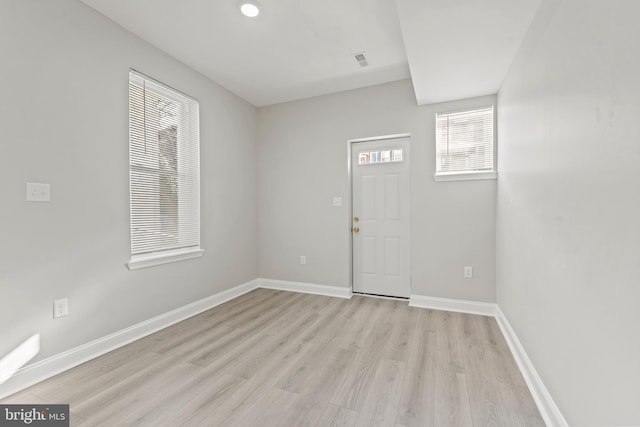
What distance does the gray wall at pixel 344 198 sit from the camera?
3.28 m

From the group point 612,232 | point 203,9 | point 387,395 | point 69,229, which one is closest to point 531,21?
point 612,232

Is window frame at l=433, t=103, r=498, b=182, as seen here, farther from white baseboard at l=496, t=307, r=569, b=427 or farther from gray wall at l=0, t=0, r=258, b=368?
gray wall at l=0, t=0, r=258, b=368

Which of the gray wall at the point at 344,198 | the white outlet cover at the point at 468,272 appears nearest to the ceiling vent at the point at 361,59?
the gray wall at the point at 344,198

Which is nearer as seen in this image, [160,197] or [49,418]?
[49,418]

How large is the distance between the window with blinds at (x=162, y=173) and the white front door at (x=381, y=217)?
6.78 feet

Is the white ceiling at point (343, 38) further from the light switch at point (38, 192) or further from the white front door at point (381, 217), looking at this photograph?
the light switch at point (38, 192)

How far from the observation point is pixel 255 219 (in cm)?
442

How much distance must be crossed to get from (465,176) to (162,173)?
3.32 meters

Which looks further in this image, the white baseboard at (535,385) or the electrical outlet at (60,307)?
the electrical outlet at (60,307)

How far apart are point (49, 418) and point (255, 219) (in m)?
3.03

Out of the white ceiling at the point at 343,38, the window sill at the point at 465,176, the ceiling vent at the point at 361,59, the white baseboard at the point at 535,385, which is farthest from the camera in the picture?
the window sill at the point at 465,176

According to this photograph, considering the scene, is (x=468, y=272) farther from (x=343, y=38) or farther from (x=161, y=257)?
(x=161, y=257)

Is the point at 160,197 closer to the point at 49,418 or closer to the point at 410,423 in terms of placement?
the point at 49,418

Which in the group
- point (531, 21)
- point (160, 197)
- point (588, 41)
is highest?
point (531, 21)
